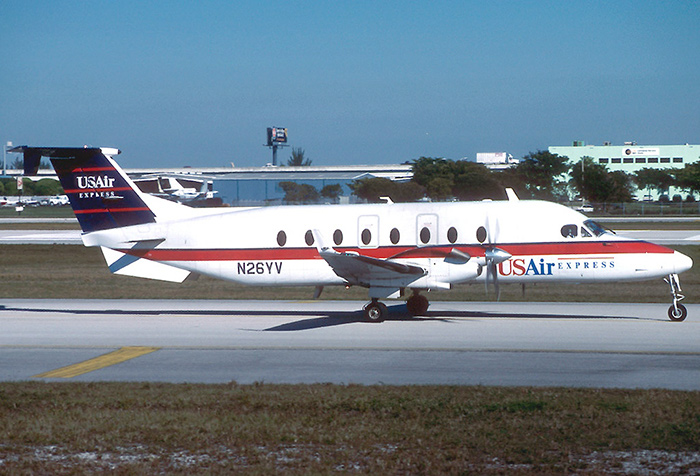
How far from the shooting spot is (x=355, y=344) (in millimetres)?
16469

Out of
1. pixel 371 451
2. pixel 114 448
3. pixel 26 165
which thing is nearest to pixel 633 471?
pixel 371 451

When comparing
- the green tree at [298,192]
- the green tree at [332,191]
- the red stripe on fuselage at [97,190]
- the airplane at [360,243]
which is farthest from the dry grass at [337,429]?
the green tree at [332,191]

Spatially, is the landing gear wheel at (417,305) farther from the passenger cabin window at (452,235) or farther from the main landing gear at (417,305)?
the passenger cabin window at (452,235)

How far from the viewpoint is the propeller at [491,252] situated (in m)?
18.8

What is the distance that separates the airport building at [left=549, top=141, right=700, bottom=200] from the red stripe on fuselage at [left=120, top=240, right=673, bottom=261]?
13821 cm

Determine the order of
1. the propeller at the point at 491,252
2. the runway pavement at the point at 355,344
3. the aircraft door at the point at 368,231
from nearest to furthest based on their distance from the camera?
the runway pavement at the point at 355,344
the propeller at the point at 491,252
the aircraft door at the point at 368,231

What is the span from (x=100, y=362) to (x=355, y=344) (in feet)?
16.5

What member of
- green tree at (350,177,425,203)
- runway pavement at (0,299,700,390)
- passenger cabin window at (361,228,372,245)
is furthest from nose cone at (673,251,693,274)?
green tree at (350,177,425,203)

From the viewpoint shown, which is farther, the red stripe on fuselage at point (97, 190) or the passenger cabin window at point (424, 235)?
the red stripe on fuselage at point (97, 190)

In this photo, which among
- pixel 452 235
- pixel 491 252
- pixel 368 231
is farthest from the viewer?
pixel 368 231

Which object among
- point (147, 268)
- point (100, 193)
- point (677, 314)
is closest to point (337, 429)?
point (677, 314)

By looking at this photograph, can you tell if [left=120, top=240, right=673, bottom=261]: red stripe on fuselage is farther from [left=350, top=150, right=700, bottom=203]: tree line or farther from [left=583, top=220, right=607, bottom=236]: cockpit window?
[left=350, top=150, right=700, bottom=203]: tree line

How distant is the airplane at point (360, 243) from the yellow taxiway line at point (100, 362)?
4.70 m

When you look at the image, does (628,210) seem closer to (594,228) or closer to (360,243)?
(594,228)
